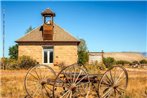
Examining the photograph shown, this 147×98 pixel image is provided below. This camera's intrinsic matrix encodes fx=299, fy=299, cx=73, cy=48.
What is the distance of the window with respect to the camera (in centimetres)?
2886

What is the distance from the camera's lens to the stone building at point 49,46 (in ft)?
93.6

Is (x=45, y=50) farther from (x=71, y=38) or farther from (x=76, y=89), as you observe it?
(x=76, y=89)

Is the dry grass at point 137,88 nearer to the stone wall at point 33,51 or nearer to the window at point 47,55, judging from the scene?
the window at point 47,55

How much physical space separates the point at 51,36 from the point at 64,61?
2.71m

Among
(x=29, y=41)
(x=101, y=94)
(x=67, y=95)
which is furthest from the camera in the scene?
(x=29, y=41)

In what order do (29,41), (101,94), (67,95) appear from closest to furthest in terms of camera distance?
(67,95)
(101,94)
(29,41)

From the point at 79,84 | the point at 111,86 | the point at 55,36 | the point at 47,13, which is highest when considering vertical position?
the point at 47,13

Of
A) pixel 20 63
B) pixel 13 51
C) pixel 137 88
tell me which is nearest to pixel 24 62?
pixel 20 63

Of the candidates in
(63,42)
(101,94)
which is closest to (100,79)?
(101,94)

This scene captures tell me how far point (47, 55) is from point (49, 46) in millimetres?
921

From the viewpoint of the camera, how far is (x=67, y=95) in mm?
9312

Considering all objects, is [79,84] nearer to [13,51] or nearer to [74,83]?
[74,83]

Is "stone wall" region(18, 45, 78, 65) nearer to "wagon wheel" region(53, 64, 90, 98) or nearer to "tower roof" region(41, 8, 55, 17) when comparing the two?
"tower roof" region(41, 8, 55, 17)

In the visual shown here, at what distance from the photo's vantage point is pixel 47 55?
28922 mm
